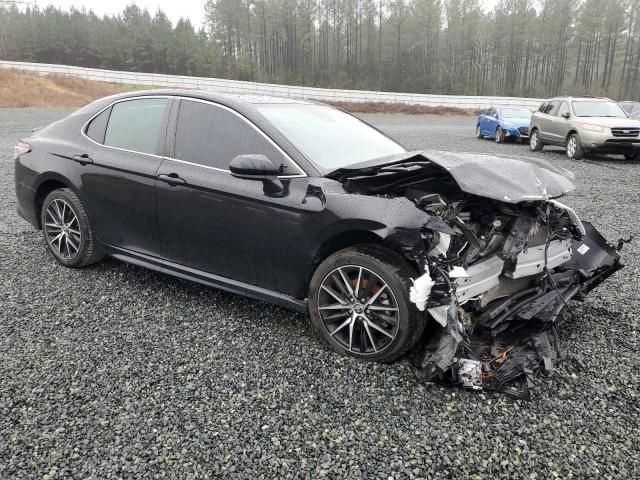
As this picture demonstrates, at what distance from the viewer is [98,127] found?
4.30m

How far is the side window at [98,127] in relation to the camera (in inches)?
167

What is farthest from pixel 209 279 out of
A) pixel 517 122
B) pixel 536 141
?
pixel 517 122

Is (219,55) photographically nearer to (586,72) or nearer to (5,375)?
(586,72)

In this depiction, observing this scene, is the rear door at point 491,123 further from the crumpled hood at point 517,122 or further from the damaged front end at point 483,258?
the damaged front end at point 483,258

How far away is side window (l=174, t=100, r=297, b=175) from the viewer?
11.1ft

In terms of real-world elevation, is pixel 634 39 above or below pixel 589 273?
above

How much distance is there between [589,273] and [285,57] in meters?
74.0

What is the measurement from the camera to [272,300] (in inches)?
133

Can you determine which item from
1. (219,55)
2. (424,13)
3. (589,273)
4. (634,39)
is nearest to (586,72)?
(634,39)

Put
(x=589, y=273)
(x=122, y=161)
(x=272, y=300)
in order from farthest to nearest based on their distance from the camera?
(x=122, y=161), (x=589, y=273), (x=272, y=300)

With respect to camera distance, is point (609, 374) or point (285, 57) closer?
point (609, 374)

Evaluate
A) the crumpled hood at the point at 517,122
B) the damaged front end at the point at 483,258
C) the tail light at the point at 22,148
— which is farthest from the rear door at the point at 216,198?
the crumpled hood at the point at 517,122

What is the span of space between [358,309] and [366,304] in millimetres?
64

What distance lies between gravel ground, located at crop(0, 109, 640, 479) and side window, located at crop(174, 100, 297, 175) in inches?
45.7
